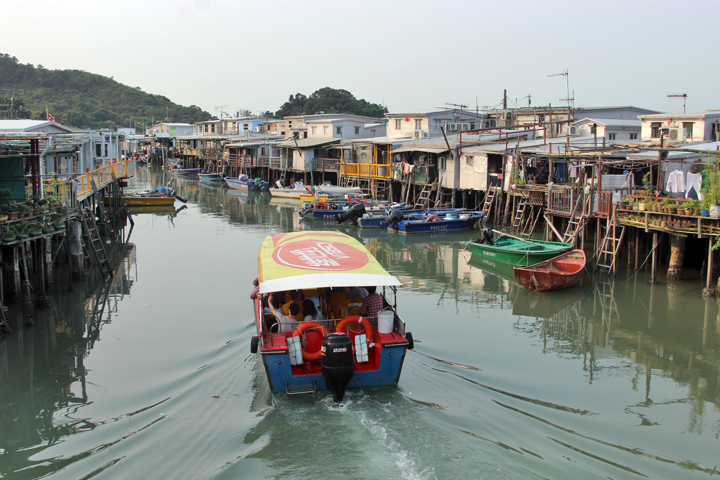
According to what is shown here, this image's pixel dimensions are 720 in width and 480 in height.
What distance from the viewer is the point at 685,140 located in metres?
27.1

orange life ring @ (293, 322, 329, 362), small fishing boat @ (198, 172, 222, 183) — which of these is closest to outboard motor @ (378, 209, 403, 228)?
orange life ring @ (293, 322, 329, 362)

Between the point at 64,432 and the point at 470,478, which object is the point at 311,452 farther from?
the point at 64,432

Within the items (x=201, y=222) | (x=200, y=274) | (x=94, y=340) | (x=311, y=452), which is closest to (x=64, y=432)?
(x=311, y=452)

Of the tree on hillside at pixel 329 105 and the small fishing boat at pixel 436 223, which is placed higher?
the tree on hillside at pixel 329 105

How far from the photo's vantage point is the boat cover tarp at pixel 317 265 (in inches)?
397

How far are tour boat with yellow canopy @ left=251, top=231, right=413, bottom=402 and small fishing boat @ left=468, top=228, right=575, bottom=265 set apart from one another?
988 cm

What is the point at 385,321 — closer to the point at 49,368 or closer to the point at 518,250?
the point at 49,368

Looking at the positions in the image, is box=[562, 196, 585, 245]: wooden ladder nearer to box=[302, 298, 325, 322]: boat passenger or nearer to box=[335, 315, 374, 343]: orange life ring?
box=[335, 315, 374, 343]: orange life ring

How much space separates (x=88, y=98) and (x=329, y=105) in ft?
206

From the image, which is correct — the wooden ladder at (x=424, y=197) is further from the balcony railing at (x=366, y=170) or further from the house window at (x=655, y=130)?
the house window at (x=655, y=130)

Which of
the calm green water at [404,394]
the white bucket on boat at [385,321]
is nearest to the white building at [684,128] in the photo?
the calm green water at [404,394]

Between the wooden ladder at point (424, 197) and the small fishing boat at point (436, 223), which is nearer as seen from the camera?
the small fishing boat at point (436, 223)

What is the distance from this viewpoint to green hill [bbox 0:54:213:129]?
106188 millimetres

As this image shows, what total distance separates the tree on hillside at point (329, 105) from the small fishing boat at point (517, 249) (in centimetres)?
5775
